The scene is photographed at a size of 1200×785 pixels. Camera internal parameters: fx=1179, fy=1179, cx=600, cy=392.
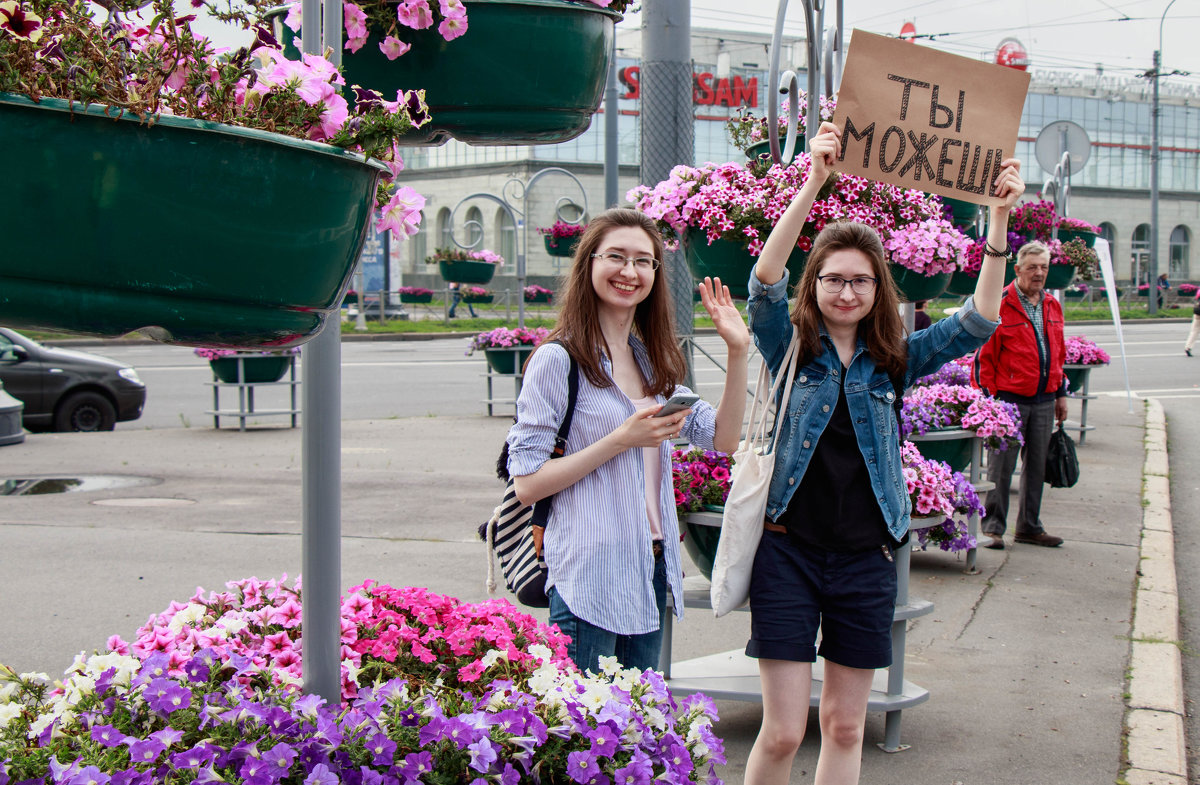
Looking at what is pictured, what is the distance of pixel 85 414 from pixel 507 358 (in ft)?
14.9

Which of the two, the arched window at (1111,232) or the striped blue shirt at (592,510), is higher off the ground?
the arched window at (1111,232)

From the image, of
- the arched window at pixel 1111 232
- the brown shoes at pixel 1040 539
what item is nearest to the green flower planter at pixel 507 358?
the brown shoes at pixel 1040 539

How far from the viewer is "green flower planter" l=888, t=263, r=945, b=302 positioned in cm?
443

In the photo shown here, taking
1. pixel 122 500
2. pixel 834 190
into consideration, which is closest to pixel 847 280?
pixel 834 190

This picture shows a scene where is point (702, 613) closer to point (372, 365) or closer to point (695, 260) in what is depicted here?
point (695, 260)

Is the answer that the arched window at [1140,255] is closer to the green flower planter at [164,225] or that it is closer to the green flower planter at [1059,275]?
the green flower planter at [1059,275]

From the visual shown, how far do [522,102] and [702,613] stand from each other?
4223 millimetres

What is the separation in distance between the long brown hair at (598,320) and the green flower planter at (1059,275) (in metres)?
7.83

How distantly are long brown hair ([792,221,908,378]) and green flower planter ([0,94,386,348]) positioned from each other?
2231 millimetres

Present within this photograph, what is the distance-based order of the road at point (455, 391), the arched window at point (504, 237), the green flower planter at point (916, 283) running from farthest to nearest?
1. the arched window at point (504, 237)
2. the road at point (455, 391)
3. the green flower planter at point (916, 283)

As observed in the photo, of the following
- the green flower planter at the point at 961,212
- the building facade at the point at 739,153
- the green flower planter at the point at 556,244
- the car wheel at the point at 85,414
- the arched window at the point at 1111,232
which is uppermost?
the building facade at the point at 739,153

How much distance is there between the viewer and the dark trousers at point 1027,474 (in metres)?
7.33

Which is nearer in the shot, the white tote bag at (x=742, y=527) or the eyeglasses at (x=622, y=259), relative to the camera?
the eyeglasses at (x=622, y=259)

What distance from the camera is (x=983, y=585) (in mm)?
6387
